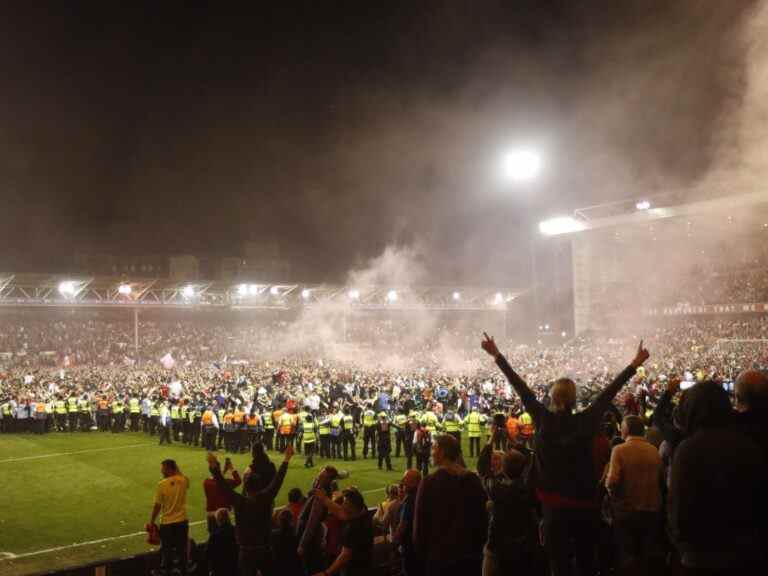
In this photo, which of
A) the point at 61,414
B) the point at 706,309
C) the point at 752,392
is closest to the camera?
the point at 752,392

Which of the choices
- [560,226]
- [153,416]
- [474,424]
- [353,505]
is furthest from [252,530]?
[560,226]

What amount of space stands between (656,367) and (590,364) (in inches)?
164

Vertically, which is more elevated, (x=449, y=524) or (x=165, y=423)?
(x=449, y=524)

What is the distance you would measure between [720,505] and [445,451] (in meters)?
1.37

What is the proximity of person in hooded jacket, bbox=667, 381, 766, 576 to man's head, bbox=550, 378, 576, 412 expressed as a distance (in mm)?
1033

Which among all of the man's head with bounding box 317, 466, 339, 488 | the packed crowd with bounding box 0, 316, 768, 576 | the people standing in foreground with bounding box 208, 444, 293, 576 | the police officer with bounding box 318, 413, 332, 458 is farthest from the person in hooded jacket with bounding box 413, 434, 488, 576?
the police officer with bounding box 318, 413, 332, 458

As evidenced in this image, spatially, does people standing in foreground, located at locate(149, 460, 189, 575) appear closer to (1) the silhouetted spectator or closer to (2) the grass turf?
(1) the silhouetted spectator

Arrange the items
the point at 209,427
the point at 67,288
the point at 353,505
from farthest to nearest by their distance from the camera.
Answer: the point at 67,288
the point at 209,427
the point at 353,505

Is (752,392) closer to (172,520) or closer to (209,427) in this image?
(172,520)

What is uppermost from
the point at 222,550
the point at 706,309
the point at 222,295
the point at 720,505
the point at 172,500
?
the point at 222,295

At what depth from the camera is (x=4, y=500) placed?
11859mm

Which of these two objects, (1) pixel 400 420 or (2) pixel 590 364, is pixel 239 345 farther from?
(1) pixel 400 420

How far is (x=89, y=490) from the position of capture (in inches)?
492

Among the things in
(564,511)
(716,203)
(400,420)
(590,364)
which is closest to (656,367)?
(590,364)
